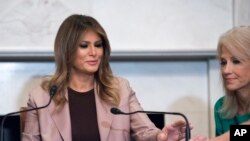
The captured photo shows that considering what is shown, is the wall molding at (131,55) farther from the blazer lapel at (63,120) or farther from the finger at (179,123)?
the finger at (179,123)

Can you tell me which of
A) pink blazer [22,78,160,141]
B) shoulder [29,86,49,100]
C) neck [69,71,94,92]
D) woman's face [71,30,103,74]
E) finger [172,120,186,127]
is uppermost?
woman's face [71,30,103,74]

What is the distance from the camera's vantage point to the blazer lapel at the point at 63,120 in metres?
1.74

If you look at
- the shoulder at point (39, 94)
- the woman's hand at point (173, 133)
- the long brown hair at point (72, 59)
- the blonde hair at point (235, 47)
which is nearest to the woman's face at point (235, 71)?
the blonde hair at point (235, 47)

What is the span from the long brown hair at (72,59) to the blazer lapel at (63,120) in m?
0.03

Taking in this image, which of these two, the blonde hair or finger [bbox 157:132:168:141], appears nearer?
finger [bbox 157:132:168:141]

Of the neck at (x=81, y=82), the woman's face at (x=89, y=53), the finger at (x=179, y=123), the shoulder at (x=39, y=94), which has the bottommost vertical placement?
the finger at (x=179, y=123)

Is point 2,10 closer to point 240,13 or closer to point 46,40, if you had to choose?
point 46,40

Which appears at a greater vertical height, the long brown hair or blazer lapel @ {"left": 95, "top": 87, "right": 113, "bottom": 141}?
the long brown hair

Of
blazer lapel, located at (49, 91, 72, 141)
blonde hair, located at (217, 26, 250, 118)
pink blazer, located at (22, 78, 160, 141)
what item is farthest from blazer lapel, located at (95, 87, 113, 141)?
blonde hair, located at (217, 26, 250, 118)

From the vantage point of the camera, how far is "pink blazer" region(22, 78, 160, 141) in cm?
175

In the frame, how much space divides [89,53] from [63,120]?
0.97ft

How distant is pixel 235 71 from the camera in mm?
1669

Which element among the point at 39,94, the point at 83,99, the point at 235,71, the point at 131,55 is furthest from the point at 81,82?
the point at 235,71

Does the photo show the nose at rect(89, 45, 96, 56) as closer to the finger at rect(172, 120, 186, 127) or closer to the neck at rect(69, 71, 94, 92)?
the neck at rect(69, 71, 94, 92)
